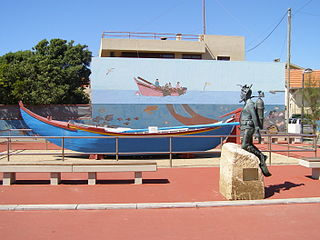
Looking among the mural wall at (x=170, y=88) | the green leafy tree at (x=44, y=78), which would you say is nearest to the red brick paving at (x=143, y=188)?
the mural wall at (x=170, y=88)

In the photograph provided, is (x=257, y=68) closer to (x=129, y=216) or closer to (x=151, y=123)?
(x=151, y=123)

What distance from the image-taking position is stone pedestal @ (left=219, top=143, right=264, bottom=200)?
6516 mm

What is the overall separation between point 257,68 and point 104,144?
47.1 ft

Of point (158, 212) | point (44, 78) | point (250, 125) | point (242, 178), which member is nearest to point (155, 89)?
point (44, 78)

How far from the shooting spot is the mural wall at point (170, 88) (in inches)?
846

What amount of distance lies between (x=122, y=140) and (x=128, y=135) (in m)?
0.43

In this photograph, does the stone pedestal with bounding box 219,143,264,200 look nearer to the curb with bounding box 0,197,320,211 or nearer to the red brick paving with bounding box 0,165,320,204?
the curb with bounding box 0,197,320,211

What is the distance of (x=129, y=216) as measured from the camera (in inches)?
221

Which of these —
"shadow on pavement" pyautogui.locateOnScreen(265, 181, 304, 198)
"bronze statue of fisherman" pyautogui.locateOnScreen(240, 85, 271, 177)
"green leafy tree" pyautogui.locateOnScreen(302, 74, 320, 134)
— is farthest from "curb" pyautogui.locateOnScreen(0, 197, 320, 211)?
"green leafy tree" pyautogui.locateOnScreen(302, 74, 320, 134)

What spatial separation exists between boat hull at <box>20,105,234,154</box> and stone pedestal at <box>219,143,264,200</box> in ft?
20.5

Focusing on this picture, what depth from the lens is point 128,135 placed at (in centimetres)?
1277

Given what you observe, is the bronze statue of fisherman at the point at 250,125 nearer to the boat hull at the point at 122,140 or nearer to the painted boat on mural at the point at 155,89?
the boat hull at the point at 122,140

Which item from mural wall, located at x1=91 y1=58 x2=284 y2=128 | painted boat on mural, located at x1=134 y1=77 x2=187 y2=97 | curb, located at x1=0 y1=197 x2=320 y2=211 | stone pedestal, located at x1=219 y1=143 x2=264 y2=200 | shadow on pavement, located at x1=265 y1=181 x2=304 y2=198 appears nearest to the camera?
curb, located at x1=0 y1=197 x2=320 y2=211

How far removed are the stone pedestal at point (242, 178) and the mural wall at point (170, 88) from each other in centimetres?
1450
